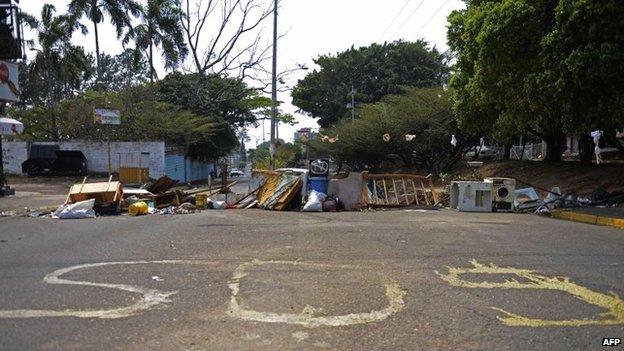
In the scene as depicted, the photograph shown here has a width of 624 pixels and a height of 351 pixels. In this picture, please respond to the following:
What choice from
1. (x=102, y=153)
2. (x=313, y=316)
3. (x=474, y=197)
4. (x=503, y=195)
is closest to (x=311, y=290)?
(x=313, y=316)

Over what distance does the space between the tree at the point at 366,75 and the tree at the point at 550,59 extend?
117 ft

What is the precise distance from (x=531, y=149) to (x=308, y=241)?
131ft

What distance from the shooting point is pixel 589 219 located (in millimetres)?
13727

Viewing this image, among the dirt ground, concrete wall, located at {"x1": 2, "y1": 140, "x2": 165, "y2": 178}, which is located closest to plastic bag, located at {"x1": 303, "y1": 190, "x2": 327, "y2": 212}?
the dirt ground

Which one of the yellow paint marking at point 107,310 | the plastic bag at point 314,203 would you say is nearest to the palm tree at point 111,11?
the plastic bag at point 314,203

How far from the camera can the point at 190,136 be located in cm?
4025

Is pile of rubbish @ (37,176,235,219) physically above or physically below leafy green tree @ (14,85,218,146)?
below

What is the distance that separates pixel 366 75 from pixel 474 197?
44338 millimetres

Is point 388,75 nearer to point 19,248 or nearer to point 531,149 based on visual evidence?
point 531,149

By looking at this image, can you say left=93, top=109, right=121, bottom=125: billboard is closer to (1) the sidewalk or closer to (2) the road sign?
(2) the road sign

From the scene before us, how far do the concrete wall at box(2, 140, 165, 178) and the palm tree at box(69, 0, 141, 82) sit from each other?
1098 cm

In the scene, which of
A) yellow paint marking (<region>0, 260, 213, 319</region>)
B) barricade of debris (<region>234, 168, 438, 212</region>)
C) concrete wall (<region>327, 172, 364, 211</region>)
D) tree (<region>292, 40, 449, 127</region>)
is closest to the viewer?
yellow paint marking (<region>0, 260, 213, 319</region>)

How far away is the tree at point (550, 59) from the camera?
46.6ft

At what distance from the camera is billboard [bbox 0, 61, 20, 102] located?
20.8m
